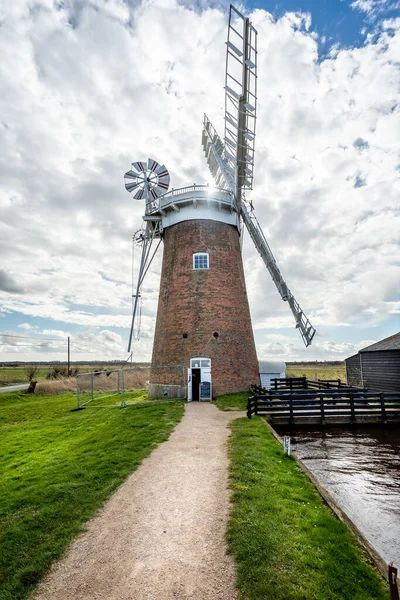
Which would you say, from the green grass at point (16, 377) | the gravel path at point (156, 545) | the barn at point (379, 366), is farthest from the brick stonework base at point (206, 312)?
the green grass at point (16, 377)

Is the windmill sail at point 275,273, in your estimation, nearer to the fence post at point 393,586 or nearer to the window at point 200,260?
the window at point 200,260

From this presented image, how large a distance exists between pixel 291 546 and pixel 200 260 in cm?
1589

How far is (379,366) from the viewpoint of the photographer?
2217 cm

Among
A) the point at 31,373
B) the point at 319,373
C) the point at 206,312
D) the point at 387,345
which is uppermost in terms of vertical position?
the point at 206,312

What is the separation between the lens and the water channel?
6.02 metres

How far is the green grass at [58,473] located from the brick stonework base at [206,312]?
300cm

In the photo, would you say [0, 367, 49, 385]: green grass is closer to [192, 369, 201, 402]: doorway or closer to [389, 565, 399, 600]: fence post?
[192, 369, 201, 402]: doorway

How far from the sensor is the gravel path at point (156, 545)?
390 centimetres

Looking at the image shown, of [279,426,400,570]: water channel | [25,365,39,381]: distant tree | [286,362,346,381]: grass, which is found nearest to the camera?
[279,426,400,570]: water channel

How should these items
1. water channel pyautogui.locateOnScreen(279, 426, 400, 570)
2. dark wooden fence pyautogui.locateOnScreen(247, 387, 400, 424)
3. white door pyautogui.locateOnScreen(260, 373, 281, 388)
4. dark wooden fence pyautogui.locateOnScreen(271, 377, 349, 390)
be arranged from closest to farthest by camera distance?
water channel pyautogui.locateOnScreen(279, 426, 400, 570) < dark wooden fence pyautogui.locateOnScreen(247, 387, 400, 424) < dark wooden fence pyautogui.locateOnScreen(271, 377, 349, 390) < white door pyautogui.locateOnScreen(260, 373, 281, 388)

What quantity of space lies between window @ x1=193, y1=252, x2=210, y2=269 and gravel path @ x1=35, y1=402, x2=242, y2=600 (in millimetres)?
12727

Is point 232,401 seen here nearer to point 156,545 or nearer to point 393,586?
point 156,545

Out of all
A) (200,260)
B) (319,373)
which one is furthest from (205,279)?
(319,373)

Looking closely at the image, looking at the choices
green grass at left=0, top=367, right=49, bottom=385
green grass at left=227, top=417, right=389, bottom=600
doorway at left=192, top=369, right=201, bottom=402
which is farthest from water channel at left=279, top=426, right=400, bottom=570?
green grass at left=0, top=367, right=49, bottom=385
